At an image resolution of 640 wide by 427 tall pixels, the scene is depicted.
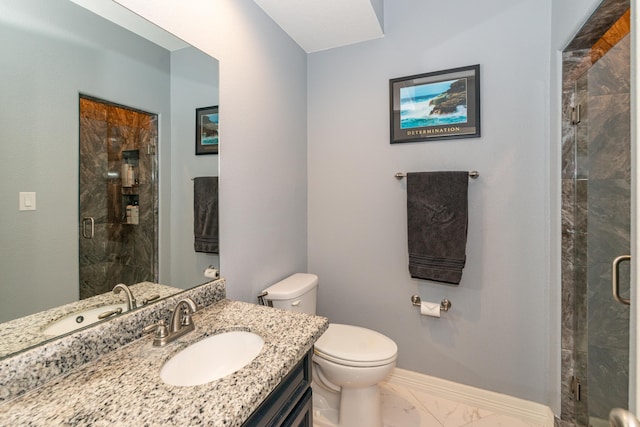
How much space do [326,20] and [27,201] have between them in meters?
1.74

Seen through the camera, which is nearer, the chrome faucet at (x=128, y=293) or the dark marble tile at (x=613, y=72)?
the chrome faucet at (x=128, y=293)

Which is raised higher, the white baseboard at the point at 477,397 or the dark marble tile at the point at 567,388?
the dark marble tile at the point at 567,388

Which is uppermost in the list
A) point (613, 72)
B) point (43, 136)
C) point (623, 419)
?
point (613, 72)

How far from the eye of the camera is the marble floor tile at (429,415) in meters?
1.61

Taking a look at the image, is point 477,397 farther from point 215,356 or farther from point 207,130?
point 207,130

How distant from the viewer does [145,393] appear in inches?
27.3

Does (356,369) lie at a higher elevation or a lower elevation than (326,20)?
lower

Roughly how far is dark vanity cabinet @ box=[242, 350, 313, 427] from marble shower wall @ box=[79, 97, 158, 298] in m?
0.65

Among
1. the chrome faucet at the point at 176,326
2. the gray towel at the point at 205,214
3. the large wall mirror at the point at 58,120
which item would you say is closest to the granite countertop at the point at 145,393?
the chrome faucet at the point at 176,326

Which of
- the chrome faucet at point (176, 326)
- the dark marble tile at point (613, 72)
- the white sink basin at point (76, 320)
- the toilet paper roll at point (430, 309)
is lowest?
the toilet paper roll at point (430, 309)

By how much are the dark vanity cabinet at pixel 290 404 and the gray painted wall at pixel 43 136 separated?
0.67 metres

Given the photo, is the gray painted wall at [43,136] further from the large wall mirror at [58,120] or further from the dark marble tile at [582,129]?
the dark marble tile at [582,129]

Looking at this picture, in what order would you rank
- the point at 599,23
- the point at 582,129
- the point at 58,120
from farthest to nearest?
the point at 582,129
the point at 599,23
the point at 58,120

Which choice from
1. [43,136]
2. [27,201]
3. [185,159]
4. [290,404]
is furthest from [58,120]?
[290,404]
